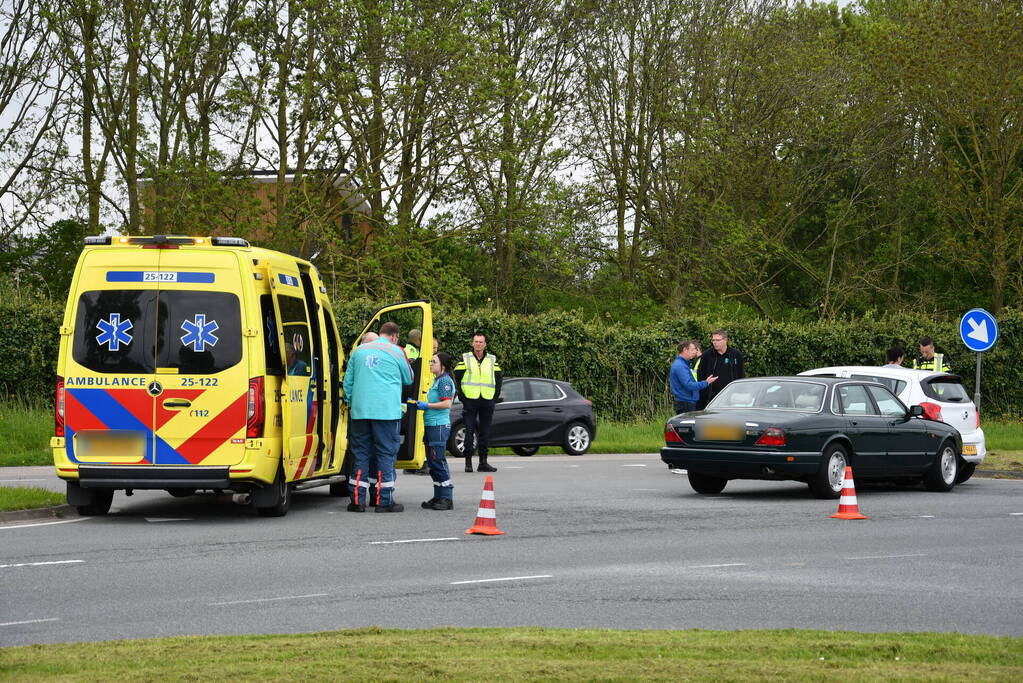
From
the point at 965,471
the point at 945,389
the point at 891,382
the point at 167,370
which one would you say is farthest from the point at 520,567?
the point at 945,389

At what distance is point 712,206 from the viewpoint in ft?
135

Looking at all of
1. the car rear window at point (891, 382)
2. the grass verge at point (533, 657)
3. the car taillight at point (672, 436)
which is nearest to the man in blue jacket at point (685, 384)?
the car rear window at point (891, 382)

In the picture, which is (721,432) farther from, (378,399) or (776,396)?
(378,399)

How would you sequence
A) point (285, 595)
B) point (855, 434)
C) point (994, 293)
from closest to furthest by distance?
1. point (285, 595)
2. point (855, 434)
3. point (994, 293)

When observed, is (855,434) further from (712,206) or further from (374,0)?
(712,206)


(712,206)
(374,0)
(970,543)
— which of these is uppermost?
(374,0)

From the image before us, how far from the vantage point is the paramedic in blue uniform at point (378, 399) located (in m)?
13.7

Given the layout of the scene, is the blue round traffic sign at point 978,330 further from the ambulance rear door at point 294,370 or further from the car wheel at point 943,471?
the ambulance rear door at point 294,370

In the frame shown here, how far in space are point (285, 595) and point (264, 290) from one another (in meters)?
4.73

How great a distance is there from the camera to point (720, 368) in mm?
20422

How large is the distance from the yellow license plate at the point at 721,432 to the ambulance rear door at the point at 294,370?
4.53m

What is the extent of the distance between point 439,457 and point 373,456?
2.30ft

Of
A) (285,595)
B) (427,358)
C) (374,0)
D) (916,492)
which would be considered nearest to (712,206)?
(374,0)

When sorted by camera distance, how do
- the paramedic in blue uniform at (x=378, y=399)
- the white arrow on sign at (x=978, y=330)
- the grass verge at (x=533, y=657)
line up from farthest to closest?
the white arrow on sign at (x=978, y=330), the paramedic in blue uniform at (x=378, y=399), the grass verge at (x=533, y=657)
